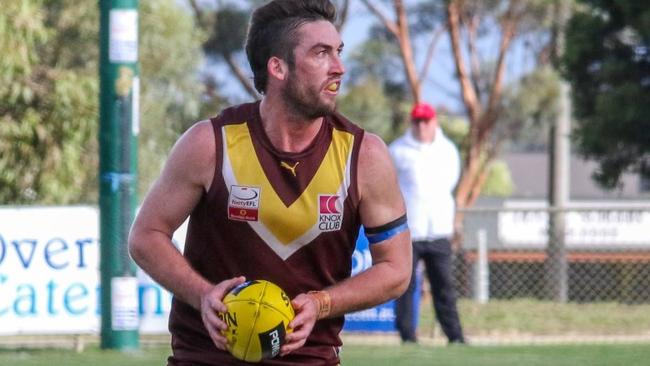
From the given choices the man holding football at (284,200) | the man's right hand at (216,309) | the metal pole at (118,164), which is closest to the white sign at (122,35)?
the metal pole at (118,164)

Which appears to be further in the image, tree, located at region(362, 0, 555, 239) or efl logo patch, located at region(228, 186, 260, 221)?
tree, located at region(362, 0, 555, 239)

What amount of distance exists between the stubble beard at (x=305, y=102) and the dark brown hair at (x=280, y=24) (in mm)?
73

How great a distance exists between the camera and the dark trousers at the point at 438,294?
11.8 metres

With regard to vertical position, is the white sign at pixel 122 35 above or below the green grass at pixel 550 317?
above

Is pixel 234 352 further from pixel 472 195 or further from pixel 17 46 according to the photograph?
pixel 472 195

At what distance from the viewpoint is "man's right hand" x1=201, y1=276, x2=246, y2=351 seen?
3947 millimetres

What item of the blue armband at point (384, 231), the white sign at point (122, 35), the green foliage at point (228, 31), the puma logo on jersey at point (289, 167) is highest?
the green foliage at point (228, 31)

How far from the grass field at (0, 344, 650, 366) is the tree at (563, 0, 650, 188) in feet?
38.2

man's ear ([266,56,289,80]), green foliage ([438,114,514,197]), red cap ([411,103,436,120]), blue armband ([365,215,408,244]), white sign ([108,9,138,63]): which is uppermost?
white sign ([108,9,138,63])

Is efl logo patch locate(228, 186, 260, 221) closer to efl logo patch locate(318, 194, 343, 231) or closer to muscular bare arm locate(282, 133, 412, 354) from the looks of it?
efl logo patch locate(318, 194, 343, 231)

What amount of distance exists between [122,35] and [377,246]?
6631 mm

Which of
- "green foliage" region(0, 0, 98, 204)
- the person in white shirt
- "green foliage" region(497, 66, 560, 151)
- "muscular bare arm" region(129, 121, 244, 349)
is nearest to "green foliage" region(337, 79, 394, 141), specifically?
"green foliage" region(497, 66, 560, 151)

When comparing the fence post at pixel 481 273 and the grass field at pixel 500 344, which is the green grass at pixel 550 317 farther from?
the fence post at pixel 481 273

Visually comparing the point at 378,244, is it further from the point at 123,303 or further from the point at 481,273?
the point at 481,273
